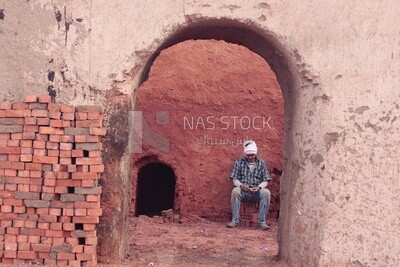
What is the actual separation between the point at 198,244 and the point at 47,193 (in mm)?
2990

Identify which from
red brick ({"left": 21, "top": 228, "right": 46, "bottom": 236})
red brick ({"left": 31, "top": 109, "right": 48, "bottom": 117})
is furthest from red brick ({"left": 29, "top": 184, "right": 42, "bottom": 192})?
red brick ({"left": 31, "top": 109, "right": 48, "bottom": 117})

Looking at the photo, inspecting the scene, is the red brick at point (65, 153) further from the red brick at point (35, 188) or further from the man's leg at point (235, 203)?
the man's leg at point (235, 203)

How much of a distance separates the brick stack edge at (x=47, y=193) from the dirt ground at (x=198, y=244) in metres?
0.70

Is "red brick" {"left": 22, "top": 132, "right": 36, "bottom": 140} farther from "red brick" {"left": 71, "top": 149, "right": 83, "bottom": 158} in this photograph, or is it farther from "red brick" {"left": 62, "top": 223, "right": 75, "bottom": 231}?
"red brick" {"left": 62, "top": 223, "right": 75, "bottom": 231}

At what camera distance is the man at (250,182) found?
11.1 metres

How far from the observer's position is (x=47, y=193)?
605 cm

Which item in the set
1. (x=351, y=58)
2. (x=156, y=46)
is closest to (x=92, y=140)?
(x=156, y=46)

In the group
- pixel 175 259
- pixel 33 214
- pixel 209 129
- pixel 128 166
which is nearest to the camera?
pixel 33 214

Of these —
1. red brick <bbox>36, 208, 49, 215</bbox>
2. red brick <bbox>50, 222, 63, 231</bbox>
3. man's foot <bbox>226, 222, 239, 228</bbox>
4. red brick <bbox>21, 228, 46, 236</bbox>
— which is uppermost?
red brick <bbox>36, 208, 49, 215</bbox>

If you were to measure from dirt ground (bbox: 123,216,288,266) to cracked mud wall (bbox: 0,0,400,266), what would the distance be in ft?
3.16

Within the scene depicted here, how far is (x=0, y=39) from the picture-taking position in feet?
20.4

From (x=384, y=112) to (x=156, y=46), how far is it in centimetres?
208

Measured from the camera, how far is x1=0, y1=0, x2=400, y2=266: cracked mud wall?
20.3ft

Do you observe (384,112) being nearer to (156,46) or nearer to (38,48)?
(156,46)
